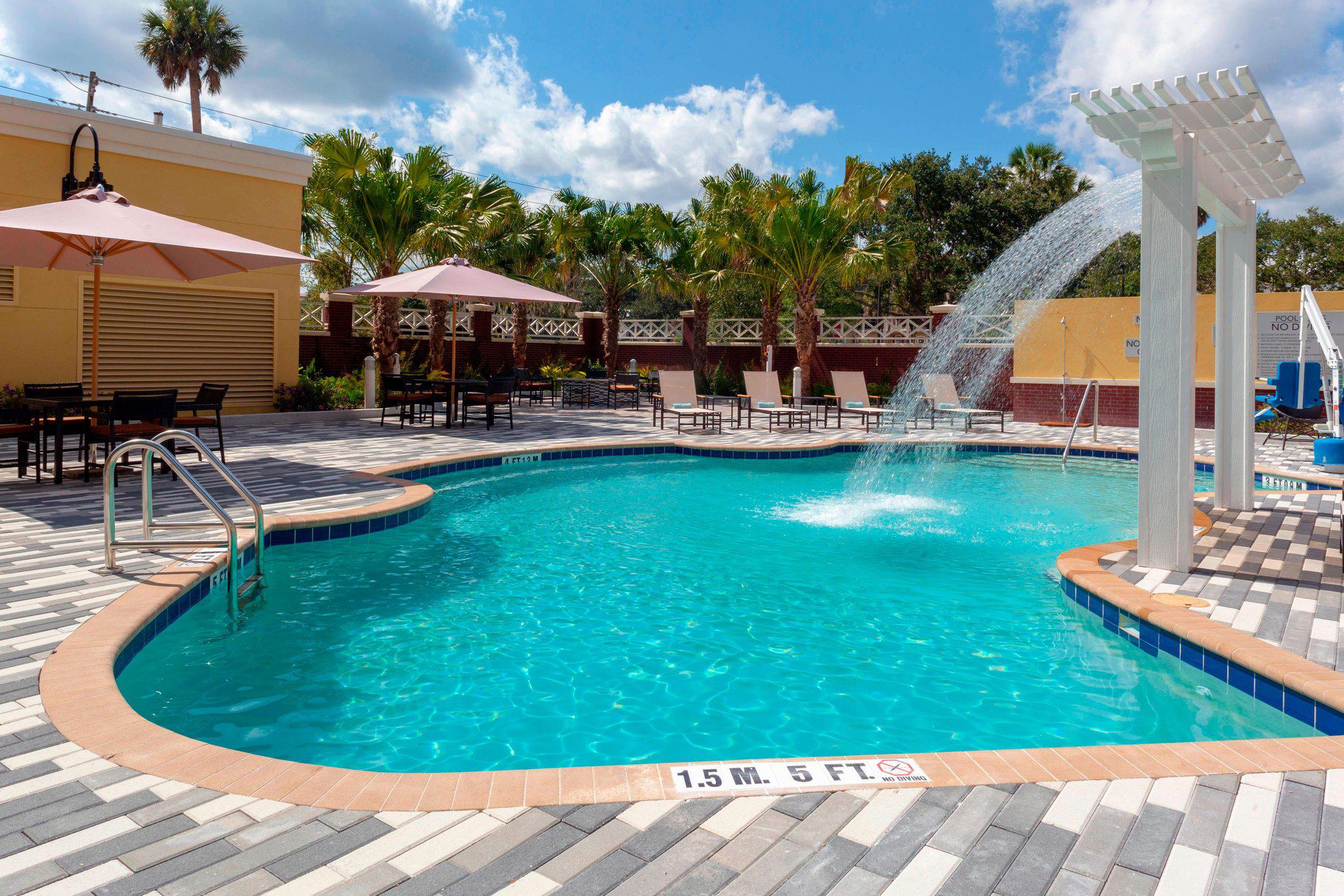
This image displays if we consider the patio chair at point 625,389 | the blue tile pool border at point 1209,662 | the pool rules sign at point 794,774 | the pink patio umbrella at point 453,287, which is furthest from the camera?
the patio chair at point 625,389

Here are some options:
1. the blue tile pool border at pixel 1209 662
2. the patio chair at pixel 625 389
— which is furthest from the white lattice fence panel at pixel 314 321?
the blue tile pool border at pixel 1209 662

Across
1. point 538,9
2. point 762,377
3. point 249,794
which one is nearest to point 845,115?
point 538,9

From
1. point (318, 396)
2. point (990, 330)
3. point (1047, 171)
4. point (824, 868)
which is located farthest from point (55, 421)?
point (1047, 171)

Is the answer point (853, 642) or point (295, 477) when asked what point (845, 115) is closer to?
point (295, 477)

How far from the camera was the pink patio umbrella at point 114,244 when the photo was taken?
23.2 feet

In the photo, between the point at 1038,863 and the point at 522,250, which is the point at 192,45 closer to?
the point at 522,250

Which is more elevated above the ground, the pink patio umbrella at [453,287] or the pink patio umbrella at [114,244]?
the pink patio umbrella at [453,287]

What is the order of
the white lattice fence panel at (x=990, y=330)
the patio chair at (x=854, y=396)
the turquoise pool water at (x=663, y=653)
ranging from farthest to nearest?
the white lattice fence panel at (x=990, y=330), the patio chair at (x=854, y=396), the turquoise pool water at (x=663, y=653)

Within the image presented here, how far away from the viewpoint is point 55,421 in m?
7.50

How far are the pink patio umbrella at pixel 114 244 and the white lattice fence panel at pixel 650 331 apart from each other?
17330mm

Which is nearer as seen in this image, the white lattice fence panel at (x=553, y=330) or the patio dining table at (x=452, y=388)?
the patio dining table at (x=452, y=388)

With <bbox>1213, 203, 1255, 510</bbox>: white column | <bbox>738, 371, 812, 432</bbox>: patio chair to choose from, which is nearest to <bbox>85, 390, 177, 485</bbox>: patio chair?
<bbox>1213, 203, 1255, 510</bbox>: white column

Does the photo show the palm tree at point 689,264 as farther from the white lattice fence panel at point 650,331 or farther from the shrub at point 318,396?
the shrub at point 318,396

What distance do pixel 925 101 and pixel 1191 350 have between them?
103ft
